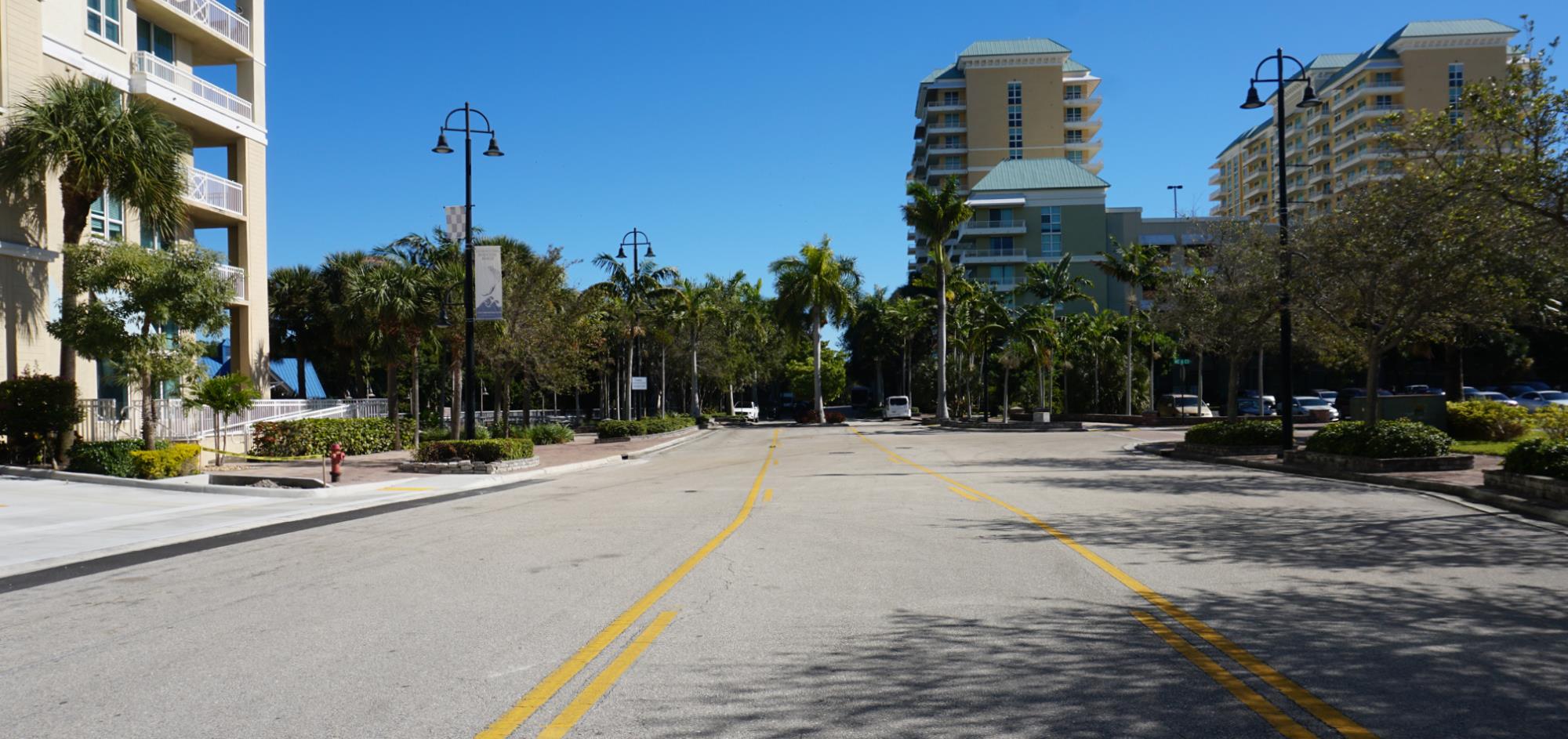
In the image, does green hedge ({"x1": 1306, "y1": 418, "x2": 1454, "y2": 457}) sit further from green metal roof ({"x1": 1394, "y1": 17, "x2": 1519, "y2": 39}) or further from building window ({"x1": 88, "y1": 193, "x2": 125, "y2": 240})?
green metal roof ({"x1": 1394, "y1": 17, "x2": 1519, "y2": 39})

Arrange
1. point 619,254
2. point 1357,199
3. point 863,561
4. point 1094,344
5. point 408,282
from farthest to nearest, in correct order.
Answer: point 1094,344 → point 619,254 → point 408,282 → point 1357,199 → point 863,561

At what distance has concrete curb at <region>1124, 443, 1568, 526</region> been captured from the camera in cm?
1263

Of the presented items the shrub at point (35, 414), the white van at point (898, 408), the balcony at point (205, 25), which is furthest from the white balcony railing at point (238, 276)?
the white van at point (898, 408)

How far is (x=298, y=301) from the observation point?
54656 mm

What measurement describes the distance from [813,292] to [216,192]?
119 feet

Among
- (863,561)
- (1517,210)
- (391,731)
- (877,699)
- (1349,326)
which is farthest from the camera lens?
(1349,326)

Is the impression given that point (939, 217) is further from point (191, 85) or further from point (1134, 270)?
point (191, 85)

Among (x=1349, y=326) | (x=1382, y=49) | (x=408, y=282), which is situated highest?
(x=1382, y=49)

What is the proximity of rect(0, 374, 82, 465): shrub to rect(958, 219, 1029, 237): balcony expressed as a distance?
73.9m

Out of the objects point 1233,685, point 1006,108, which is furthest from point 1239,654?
point 1006,108

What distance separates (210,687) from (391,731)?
1.62 m

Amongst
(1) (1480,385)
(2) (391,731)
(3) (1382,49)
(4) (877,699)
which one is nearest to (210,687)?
(2) (391,731)

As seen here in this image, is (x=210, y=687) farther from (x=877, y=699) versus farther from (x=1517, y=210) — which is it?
(x=1517, y=210)

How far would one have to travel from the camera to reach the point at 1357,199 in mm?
19969
